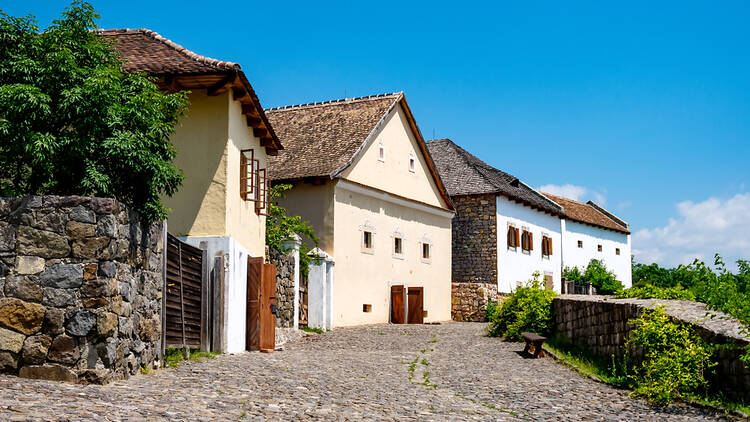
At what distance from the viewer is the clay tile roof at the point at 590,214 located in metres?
44.7

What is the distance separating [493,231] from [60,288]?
2667 centimetres

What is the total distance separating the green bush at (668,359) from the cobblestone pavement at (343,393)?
1.11 feet

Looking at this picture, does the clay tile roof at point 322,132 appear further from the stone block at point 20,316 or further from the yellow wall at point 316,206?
the stone block at point 20,316

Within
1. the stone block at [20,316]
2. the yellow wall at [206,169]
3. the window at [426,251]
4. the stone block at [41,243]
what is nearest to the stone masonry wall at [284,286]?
the yellow wall at [206,169]

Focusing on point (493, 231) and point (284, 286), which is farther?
point (493, 231)

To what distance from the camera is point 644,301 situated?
13.4 metres

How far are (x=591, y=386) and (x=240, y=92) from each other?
8.65m

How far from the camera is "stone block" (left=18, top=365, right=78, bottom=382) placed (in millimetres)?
9078

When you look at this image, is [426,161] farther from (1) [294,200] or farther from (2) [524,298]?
(2) [524,298]

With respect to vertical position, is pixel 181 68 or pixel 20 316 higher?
pixel 181 68

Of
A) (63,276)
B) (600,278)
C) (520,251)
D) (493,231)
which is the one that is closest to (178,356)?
(63,276)

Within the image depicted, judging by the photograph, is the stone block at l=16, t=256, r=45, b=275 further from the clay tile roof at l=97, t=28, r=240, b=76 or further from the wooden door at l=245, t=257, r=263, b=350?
the wooden door at l=245, t=257, r=263, b=350

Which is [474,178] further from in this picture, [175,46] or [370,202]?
[175,46]

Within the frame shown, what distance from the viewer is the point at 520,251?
36.5 m
